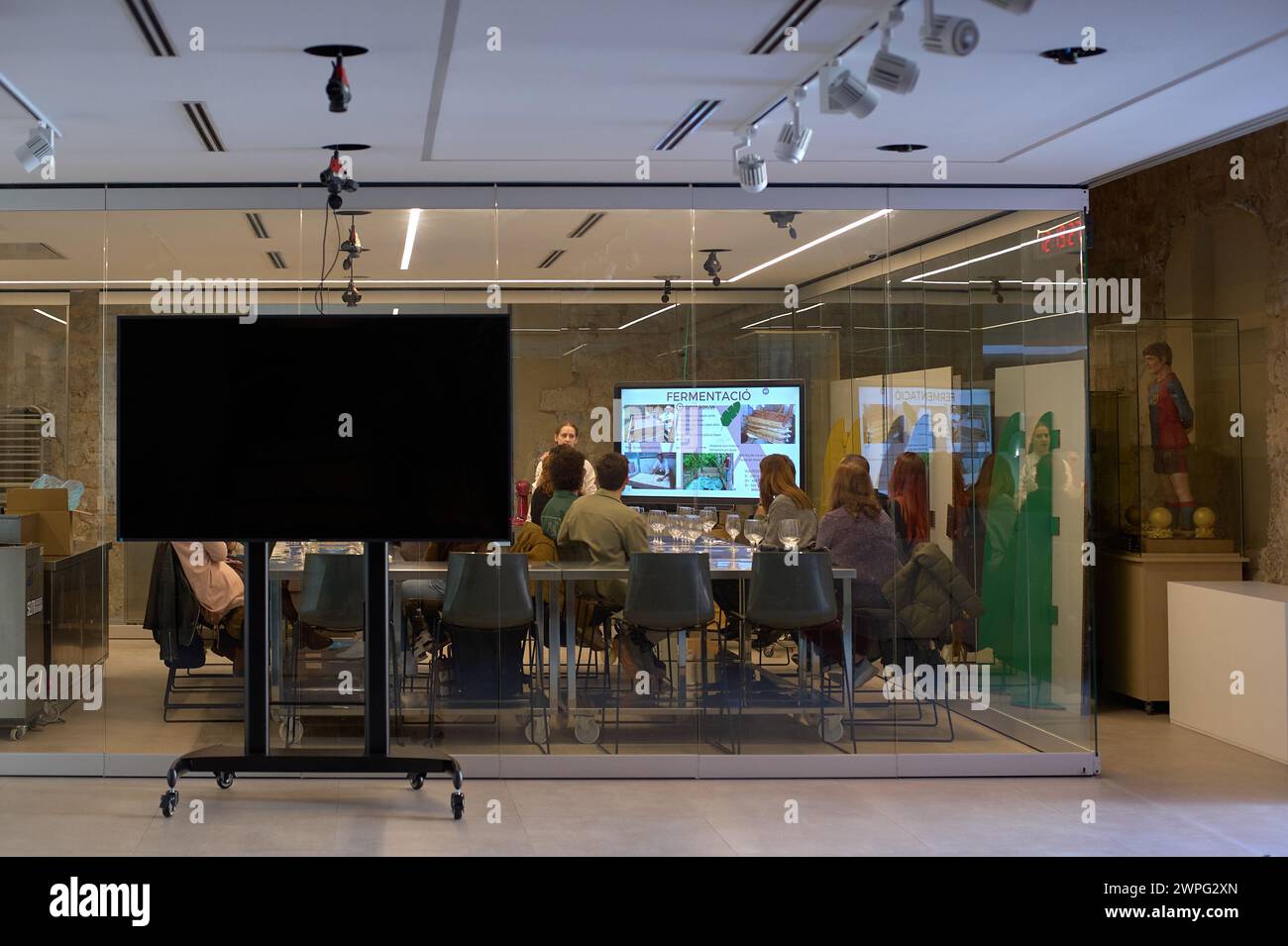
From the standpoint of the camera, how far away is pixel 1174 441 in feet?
25.6

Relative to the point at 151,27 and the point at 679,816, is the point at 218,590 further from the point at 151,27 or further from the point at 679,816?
the point at 151,27

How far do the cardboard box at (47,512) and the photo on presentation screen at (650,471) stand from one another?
2.80 m

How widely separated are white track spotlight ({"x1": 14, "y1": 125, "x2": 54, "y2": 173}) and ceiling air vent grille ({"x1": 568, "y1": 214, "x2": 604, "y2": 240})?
230 centimetres

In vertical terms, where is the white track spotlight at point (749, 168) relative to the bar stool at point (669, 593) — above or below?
above

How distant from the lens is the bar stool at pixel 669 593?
614 cm

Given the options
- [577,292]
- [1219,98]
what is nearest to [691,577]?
[577,292]

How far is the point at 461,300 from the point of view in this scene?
239 inches

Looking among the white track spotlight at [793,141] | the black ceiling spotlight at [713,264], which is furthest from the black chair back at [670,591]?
the white track spotlight at [793,141]

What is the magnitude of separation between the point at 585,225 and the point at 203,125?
1.84 meters

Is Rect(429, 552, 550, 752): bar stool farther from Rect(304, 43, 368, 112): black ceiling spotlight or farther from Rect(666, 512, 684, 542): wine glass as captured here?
Rect(304, 43, 368, 112): black ceiling spotlight

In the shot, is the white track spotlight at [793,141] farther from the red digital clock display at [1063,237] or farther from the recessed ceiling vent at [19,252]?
the recessed ceiling vent at [19,252]

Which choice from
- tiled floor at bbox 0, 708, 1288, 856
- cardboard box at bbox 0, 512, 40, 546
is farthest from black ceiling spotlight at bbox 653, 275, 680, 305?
cardboard box at bbox 0, 512, 40, 546

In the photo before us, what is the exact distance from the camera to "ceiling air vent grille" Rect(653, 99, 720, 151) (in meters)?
4.91
